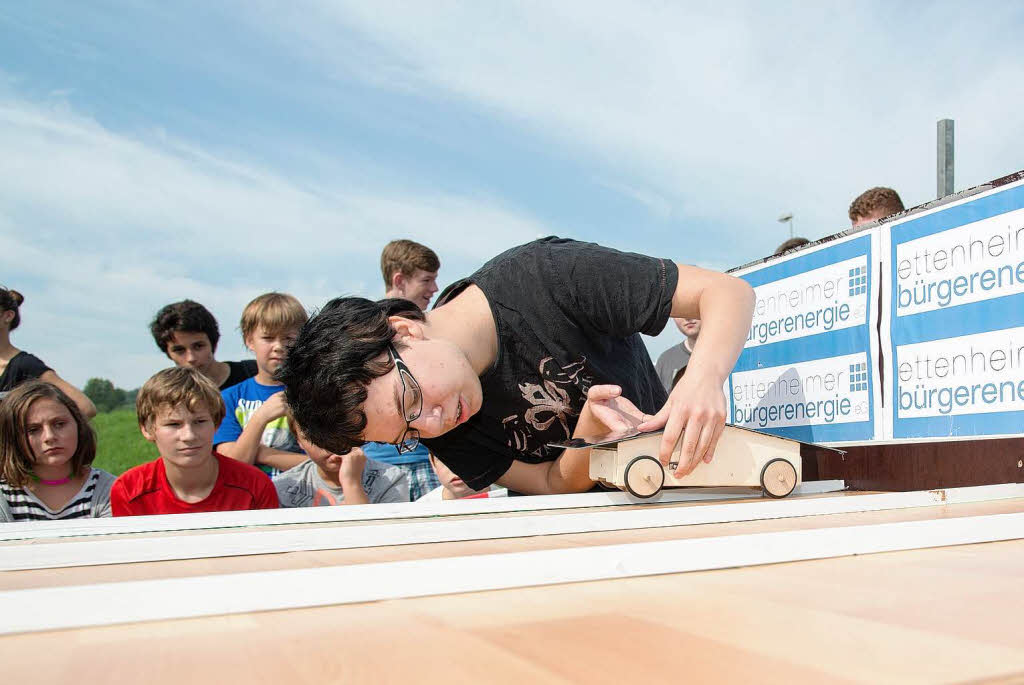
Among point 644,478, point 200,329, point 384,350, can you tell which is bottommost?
point 644,478

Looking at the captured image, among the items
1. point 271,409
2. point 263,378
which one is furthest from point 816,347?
point 263,378

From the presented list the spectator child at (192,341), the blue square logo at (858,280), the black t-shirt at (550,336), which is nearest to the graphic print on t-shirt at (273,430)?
the spectator child at (192,341)

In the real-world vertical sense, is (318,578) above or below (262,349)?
below

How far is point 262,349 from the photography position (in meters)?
3.23

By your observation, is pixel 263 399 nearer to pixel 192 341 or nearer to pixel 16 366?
pixel 192 341

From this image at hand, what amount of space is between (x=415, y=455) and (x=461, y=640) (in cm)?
265

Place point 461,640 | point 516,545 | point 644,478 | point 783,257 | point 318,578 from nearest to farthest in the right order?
1. point 461,640
2. point 318,578
3. point 516,545
4. point 644,478
5. point 783,257

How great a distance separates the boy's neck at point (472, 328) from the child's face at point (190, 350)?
216cm

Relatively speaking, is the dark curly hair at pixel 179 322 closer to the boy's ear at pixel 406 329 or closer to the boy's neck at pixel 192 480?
the boy's neck at pixel 192 480

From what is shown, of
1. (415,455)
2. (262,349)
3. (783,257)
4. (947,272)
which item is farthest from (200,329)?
(947,272)

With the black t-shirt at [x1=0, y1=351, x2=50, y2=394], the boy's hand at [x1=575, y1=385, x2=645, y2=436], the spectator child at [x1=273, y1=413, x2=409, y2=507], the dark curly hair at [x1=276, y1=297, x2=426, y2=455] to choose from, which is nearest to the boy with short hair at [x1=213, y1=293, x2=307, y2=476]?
the spectator child at [x1=273, y1=413, x2=409, y2=507]

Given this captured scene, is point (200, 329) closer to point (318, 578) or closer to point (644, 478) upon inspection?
point (644, 478)

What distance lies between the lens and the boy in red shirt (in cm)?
256

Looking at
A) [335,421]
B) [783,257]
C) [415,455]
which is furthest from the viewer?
[415,455]
